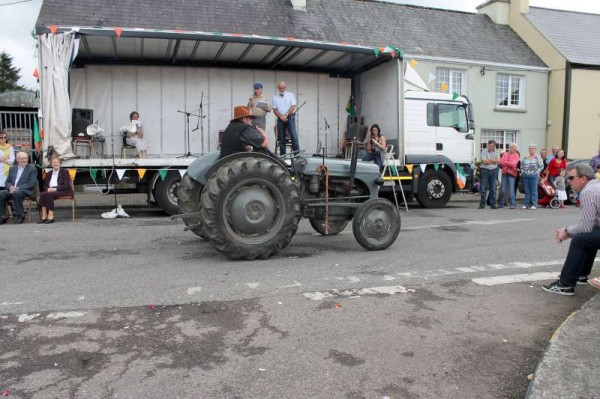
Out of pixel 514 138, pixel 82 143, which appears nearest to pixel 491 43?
pixel 514 138

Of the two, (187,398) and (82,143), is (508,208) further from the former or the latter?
(187,398)

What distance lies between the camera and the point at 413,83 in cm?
1349

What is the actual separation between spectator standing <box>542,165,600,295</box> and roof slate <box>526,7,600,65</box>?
20.4 meters

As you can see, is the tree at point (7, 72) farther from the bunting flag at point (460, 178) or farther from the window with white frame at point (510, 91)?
the bunting flag at point (460, 178)

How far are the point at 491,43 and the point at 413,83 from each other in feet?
41.6

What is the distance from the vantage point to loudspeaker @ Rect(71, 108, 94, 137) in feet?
37.4

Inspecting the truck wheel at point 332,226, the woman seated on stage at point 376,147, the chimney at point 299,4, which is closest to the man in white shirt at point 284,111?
the woman seated on stage at point 376,147

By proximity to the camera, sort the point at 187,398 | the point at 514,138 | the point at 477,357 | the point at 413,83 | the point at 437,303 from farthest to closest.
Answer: the point at 514,138 → the point at 413,83 → the point at 437,303 → the point at 477,357 → the point at 187,398

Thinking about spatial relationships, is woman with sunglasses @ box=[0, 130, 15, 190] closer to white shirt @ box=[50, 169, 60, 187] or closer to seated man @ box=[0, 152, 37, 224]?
seated man @ box=[0, 152, 37, 224]

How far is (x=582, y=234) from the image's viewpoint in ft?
17.0

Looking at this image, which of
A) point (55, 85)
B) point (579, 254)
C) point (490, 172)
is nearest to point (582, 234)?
point (579, 254)

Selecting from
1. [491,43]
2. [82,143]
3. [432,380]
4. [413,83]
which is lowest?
[432,380]

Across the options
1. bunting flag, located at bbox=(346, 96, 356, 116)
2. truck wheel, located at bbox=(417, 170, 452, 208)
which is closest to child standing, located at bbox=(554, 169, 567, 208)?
truck wheel, located at bbox=(417, 170, 452, 208)

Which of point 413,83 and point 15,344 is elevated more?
point 413,83
